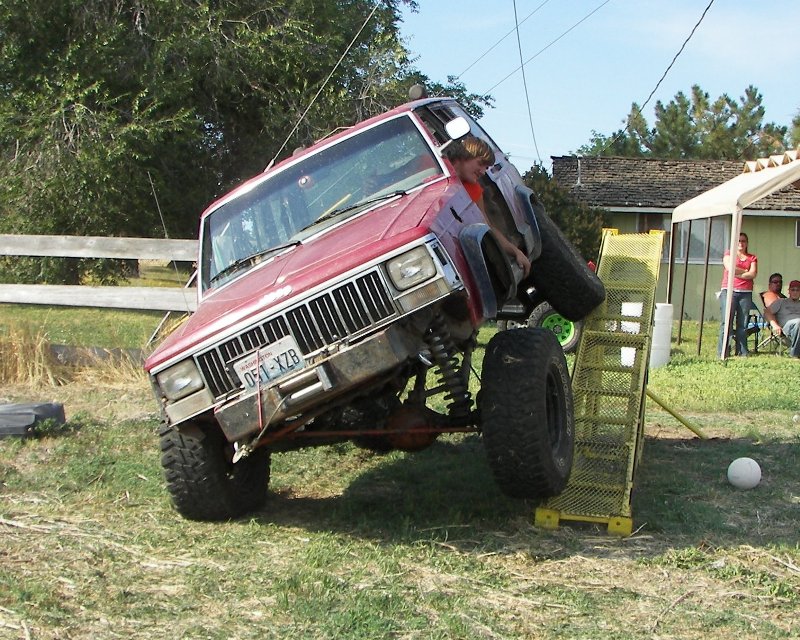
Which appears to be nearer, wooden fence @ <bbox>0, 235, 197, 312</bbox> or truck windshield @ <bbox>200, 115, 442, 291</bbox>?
truck windshield @ <bbox>200, 115, 442, 291</bbox>

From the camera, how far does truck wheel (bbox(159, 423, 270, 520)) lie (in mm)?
5367

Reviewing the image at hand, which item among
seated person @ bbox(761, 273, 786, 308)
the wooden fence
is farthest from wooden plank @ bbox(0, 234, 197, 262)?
seated person @ bbox(761, 273, 786, 308)

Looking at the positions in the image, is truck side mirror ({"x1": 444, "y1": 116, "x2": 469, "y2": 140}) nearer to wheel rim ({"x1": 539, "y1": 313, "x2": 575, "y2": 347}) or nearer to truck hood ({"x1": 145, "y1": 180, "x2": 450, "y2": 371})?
truck hood ({"x1": 145, "y1": 180, "x2": 450, "y2": 371})

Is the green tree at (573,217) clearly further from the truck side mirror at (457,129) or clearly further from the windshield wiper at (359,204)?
the windshield wiper at (359,204)

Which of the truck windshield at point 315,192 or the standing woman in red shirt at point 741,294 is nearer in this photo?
the truck windshield at point 315,192

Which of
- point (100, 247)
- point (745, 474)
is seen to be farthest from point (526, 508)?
point (100, 247)

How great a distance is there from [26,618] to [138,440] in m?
3.85

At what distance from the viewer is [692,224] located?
24.6 metres

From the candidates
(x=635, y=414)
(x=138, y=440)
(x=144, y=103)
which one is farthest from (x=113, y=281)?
(x=635, y=414)

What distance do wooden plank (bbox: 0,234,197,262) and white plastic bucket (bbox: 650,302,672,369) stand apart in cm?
546

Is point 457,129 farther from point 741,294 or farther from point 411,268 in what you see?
point 741,294

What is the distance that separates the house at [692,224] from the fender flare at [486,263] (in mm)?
19691

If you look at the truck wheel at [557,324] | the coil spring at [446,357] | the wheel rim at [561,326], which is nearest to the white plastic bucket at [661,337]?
the truck wheel at [557,324]

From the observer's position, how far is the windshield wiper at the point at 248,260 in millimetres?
5691
